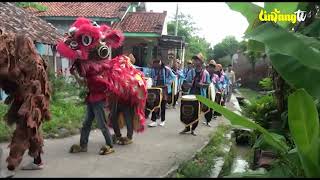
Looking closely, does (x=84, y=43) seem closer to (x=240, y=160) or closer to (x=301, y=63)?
(x=240, y=160)

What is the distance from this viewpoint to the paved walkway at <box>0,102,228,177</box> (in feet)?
20.0

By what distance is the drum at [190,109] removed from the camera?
9.44m

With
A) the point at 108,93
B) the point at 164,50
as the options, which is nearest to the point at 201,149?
the point at 108,93

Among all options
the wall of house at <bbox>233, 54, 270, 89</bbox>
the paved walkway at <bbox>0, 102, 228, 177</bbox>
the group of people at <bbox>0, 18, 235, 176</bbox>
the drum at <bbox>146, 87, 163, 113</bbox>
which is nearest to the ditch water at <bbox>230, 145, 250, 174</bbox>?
the paved walkway at <bbox>0, 102, 228, 177</bbox>

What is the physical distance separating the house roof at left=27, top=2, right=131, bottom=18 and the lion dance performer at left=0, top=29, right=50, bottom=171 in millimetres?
15650

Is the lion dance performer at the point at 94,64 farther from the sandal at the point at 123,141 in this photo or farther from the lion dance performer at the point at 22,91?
the lion dance performer at the point at 22,91

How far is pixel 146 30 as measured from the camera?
23078 millimetres

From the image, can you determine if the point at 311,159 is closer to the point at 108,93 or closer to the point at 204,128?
the point at 108,93

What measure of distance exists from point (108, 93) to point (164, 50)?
1843cm

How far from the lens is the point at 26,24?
537 inches

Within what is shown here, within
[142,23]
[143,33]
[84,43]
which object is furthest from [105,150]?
[142,23]

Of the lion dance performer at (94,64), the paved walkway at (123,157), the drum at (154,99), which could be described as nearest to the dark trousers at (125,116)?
the paved walkway at (123,157)

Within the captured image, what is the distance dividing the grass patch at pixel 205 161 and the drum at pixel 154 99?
1.69 meters

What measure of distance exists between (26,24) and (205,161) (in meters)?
8.70
